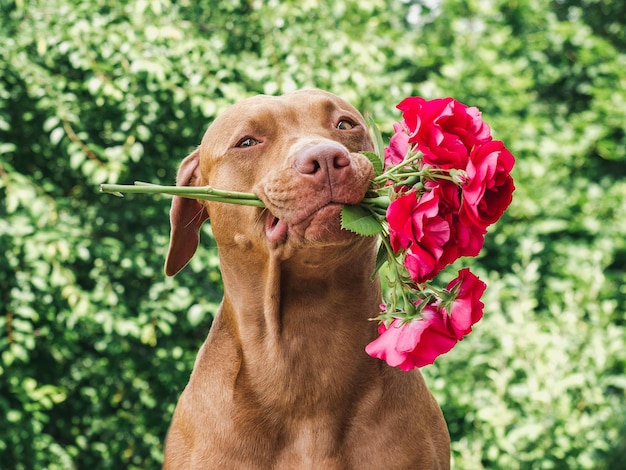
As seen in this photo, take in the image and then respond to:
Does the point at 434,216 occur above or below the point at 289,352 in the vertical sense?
above

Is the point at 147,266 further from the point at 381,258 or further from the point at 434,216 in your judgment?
the point at 434,216

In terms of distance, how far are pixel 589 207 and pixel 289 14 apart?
323 cm

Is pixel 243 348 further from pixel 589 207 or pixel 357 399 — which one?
pixel 589 207

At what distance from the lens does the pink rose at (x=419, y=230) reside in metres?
1.93

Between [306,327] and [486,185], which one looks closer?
[486,185]

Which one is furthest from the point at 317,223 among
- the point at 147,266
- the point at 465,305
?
the point at 147,266

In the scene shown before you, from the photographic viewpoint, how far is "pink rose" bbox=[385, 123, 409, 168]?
87.0 inches

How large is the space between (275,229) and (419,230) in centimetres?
47

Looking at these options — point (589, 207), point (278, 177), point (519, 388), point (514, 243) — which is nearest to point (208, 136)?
point (278, 177)

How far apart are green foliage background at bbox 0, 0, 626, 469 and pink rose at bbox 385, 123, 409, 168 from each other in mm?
2413

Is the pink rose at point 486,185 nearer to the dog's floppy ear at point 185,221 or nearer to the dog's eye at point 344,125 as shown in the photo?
the dog's eye at point 344,125

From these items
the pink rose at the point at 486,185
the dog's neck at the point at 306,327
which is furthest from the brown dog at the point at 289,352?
the pink rose at the point at 486,185

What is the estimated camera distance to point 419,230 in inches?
75.5

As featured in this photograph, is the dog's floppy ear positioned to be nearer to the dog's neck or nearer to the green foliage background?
the dog's neck
